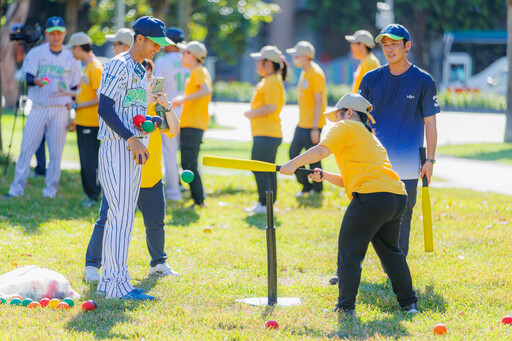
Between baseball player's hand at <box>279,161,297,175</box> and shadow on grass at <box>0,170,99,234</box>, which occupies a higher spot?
baseball player's hand at <box>279,161,297,175</box>

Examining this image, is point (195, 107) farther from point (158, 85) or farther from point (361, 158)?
point (361, 158)

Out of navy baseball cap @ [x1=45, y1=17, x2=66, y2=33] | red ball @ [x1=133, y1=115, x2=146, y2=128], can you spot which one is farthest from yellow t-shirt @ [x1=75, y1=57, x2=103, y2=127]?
red ball @ [x1=133, y1=115, x2=146, y2=128]

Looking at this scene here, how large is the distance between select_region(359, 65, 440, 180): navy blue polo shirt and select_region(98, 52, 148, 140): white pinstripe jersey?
190 cm

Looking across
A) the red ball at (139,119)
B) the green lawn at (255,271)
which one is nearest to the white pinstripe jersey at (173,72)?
the green lawn at (255,271)

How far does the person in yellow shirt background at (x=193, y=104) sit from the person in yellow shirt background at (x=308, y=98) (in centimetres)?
115

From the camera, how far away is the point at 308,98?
9844 millimetres

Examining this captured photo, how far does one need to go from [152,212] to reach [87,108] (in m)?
3.15

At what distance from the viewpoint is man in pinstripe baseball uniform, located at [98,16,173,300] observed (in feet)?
17.2

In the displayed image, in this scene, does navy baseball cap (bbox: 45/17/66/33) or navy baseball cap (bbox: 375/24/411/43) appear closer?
navy baseball cap (bbox: 375/24/411/43)

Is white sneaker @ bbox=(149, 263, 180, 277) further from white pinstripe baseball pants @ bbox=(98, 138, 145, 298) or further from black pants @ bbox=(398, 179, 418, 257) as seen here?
black pants @ bbox=(398, 179, 418, 257)

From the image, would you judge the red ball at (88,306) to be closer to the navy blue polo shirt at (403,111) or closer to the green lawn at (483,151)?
the navy blue polo shirt at (403,111)

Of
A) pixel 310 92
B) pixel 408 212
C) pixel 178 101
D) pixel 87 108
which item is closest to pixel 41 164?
pixel 87 108

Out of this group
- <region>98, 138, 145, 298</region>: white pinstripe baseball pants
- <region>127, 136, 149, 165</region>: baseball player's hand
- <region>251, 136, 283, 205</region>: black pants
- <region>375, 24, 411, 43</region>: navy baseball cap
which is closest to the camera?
<region>127, 136, 149, 165</region>: baseball player's hand

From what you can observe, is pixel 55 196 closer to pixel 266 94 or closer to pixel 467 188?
pixel 266 94
